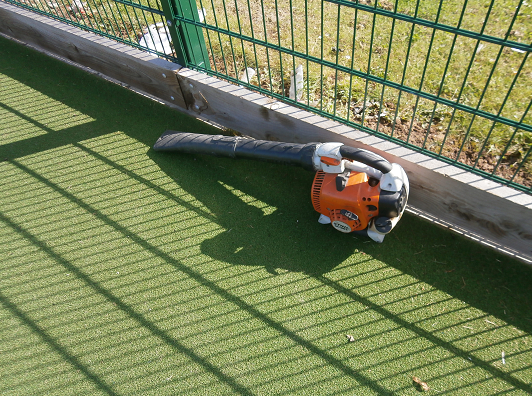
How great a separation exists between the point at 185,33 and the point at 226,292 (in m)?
2.35

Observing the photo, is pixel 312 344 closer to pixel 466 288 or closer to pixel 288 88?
pixel 466 288

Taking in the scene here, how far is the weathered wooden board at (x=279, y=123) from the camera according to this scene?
2.65 m

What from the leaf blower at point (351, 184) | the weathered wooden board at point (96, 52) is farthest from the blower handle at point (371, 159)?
the weathered wooden board at point (96, 52)

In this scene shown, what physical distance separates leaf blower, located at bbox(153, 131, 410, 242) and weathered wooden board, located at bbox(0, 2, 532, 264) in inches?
11.8

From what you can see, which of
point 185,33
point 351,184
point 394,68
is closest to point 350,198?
point 351,184

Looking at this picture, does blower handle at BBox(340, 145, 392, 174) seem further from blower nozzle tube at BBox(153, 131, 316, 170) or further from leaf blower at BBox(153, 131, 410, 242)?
blower nozzle tube at BBox(153, 131, 316, 170)

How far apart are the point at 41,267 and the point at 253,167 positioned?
6.21ft

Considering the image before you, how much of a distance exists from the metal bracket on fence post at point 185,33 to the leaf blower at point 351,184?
1288mm

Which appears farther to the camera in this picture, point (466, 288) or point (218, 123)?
point (218, 123)

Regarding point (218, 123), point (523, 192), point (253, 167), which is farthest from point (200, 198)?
point (523, 192)

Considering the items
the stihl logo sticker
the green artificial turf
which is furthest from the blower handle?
the green artificial turf

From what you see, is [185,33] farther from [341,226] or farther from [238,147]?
[341,226]

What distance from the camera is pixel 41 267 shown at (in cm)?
301

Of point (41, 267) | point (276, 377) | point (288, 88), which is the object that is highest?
point (288, 88)
